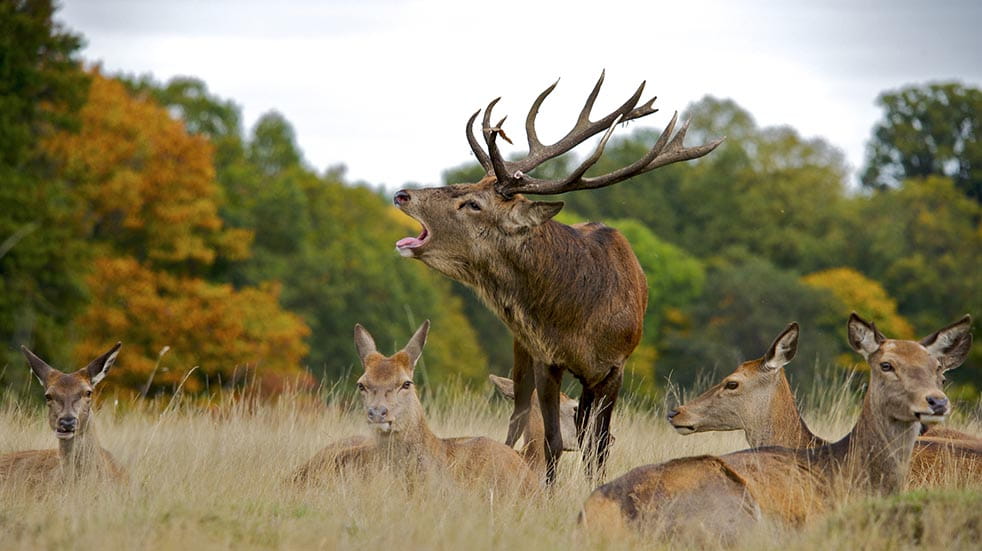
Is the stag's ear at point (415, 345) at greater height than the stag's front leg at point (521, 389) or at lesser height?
greater

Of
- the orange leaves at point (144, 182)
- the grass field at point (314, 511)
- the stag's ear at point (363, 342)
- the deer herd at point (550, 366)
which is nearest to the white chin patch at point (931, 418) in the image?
the deer herd at point (550, 366)

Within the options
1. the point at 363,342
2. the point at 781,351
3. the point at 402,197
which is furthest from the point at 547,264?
the point at 781,351

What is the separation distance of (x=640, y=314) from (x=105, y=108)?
22888mm

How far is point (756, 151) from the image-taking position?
5475 cm

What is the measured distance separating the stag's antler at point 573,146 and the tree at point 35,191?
14.1 metres

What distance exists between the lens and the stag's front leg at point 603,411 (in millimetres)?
7996

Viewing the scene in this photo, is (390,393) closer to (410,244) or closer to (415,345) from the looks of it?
(415,345)

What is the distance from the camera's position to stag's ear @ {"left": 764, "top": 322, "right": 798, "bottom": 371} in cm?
784

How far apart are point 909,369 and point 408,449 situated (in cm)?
273

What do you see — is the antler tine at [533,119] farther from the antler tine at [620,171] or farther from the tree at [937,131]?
the tree at [937,131]

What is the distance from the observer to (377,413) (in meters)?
7.24

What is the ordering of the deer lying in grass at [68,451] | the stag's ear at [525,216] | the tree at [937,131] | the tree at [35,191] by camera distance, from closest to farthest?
1. the deer lying in grass at [68,451]
2. the stag's ear at [525,216]
3. the tree at [35,191]
4. the tree at [937,131]

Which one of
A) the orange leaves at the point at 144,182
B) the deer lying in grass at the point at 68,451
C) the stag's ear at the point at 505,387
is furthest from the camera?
the orange leaves at the point at 144,182

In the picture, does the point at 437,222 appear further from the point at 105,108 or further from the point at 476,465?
the point at 105,108
